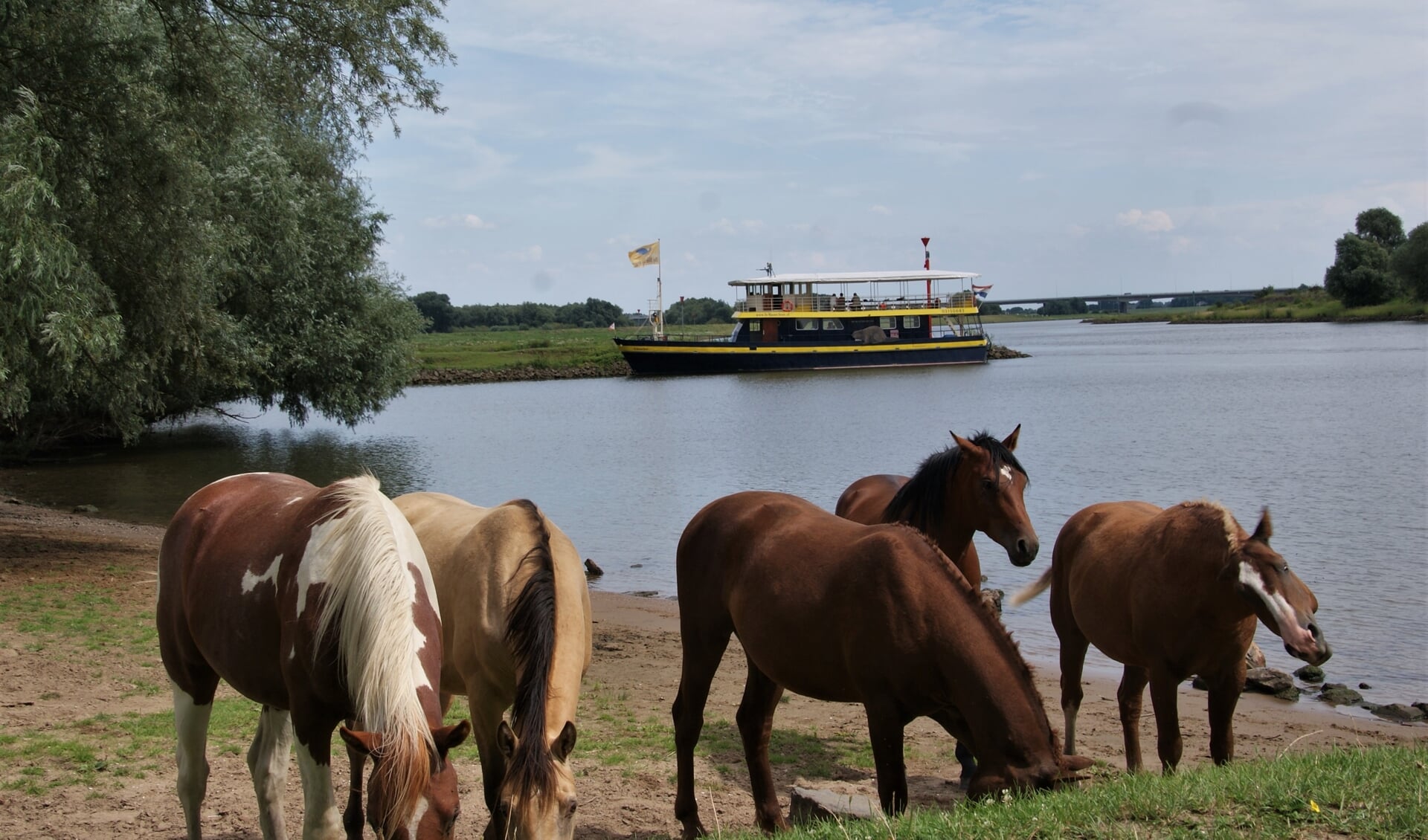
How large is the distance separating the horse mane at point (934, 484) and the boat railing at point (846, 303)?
54677 mm

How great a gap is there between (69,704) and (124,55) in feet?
25.1

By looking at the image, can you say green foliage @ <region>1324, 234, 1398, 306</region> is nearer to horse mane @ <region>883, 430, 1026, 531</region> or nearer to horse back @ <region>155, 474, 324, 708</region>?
horse mane @ <region>883, 430, 1026, 531</region>

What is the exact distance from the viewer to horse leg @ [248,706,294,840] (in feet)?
15.8

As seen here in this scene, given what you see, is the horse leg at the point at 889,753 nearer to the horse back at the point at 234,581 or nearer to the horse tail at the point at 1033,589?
the horse back at the point at 234,581

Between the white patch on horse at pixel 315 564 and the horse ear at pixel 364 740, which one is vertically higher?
the white patch on horse at pixel 315 564

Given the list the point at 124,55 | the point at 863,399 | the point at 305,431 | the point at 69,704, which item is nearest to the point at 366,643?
the point at 69,704

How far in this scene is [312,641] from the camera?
4.02m

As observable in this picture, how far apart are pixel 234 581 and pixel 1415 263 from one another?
97.9m

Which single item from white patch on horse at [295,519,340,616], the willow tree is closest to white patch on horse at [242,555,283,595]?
white patch on horse at [295,519,340,616]

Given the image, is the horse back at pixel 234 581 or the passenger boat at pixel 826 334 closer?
the horse back at pixel 234 581

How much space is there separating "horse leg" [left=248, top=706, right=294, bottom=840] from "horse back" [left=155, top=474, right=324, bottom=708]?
321 mm

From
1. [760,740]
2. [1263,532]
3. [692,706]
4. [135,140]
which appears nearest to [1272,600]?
[1263,532]

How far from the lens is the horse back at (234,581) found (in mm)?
4355

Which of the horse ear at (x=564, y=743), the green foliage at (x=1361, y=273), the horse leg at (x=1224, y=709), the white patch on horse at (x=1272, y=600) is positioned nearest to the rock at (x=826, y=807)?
the horse ear at (x=564, y=743)
